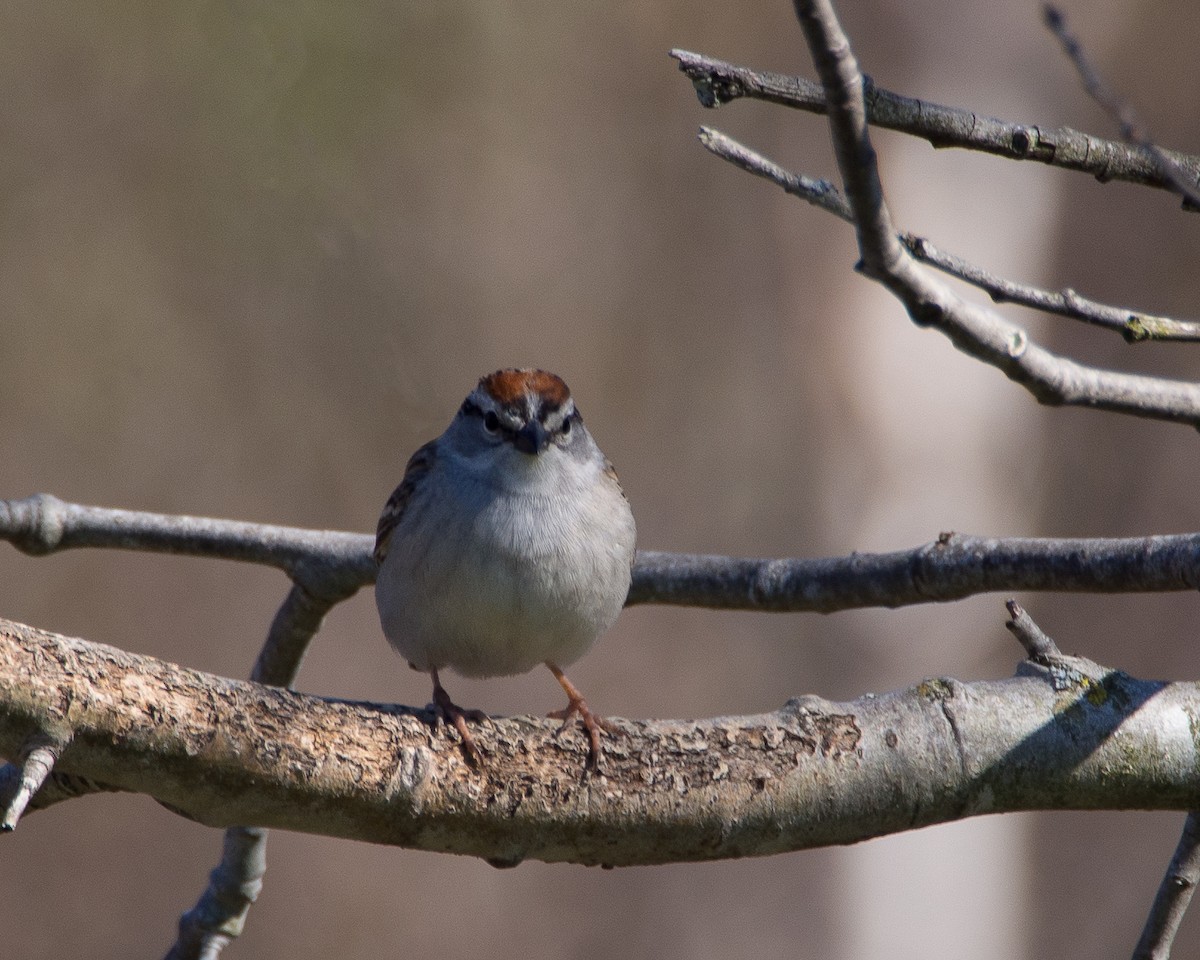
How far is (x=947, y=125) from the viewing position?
193 cm

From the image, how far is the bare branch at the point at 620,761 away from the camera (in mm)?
1887

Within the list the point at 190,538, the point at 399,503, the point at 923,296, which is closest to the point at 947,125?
the point at 923,296

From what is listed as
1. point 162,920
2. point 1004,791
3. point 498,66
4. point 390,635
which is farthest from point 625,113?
point 1004,791

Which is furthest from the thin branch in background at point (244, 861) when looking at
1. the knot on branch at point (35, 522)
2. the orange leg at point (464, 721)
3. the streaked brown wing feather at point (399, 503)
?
the orange leg at point (464, 721)

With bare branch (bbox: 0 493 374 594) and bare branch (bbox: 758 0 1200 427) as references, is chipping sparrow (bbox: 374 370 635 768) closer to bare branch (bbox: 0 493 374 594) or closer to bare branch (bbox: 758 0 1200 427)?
bare branch (bbox: 0 493 374 594)

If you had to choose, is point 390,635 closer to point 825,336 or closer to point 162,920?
point 162,920

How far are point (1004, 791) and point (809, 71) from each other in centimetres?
735

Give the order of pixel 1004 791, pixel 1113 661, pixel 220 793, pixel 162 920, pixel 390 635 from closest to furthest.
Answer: pixel 220 793 → pixel 1004 791 → pixel 390 635 → pixel 162 920 → pixel 1113 661

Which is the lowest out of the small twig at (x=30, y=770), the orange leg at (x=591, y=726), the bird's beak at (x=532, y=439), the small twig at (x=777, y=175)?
the small twig at (x=30, y=770)

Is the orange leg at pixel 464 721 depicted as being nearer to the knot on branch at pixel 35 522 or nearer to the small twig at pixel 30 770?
the small twig at pixel 30 770

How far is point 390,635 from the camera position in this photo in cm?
328

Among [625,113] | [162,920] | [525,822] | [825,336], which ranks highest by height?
[625,113]

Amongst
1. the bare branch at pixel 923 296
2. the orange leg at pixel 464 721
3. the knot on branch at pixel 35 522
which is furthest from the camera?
the knot on branch at pixel 35 522

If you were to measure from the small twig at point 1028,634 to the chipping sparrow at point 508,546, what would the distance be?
931 millimetres
